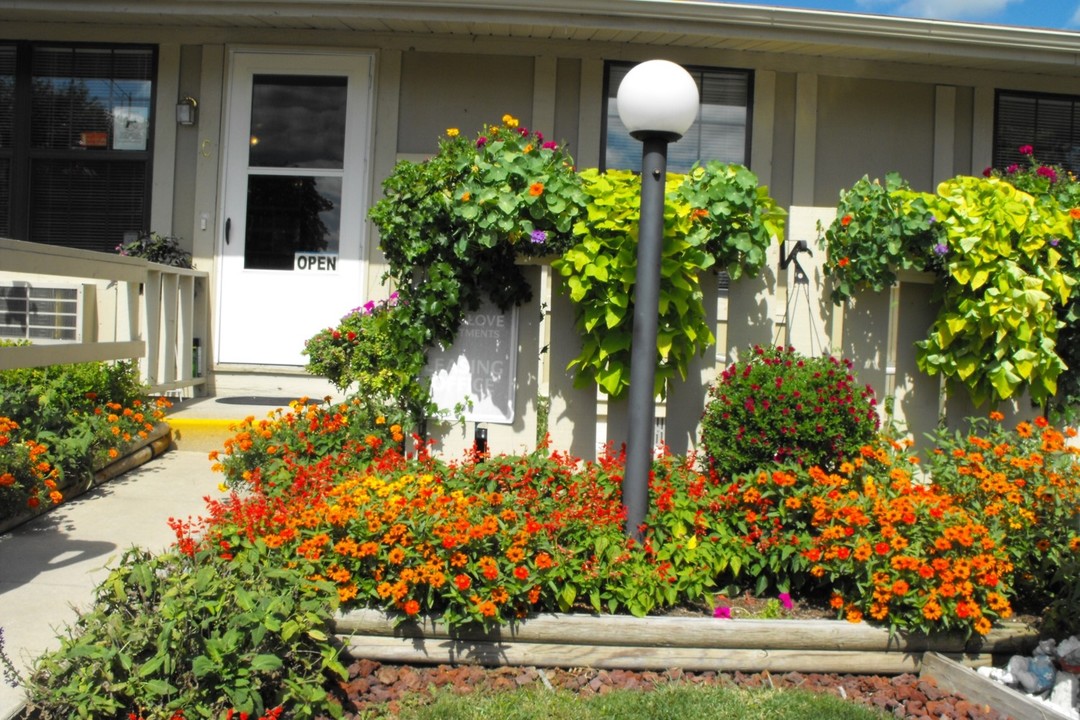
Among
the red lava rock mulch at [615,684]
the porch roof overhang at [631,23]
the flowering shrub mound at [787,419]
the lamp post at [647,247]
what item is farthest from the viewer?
the porch roof overhang at [631,23]

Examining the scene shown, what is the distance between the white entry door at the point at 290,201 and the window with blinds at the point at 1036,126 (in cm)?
539

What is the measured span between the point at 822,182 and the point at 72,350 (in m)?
5.83

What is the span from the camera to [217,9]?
696cm

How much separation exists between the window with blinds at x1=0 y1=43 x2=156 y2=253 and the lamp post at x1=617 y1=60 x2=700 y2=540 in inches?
209

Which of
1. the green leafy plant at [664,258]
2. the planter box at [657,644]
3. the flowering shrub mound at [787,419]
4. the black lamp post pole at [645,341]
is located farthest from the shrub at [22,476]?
the flowering shrub mound at [787,419]

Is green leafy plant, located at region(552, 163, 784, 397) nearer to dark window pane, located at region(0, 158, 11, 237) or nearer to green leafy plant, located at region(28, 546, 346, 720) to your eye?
green leafy plant, located at region(28, 546, 346, 720)

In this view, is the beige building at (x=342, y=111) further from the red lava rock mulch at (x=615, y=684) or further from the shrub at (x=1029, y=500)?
the red lava rock mulch at (x=615, y=684)

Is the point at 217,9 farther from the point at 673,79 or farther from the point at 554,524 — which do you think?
Result: the point at 554,524

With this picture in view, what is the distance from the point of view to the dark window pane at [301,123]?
7.55m

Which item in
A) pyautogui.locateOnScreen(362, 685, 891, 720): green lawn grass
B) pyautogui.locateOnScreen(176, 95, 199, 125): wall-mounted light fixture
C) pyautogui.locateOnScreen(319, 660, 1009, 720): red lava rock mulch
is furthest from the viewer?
pyautogui.locateOnScreen(176, 95, 199, 125): wall-mounted light fixture

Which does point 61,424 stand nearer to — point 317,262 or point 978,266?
point 317,262

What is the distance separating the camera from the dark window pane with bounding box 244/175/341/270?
7.53m

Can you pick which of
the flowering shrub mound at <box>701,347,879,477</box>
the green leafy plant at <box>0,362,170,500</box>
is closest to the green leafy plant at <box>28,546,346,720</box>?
the green leafy plant at <box>0,362,170,500</box>

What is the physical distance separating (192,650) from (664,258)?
260 cm
